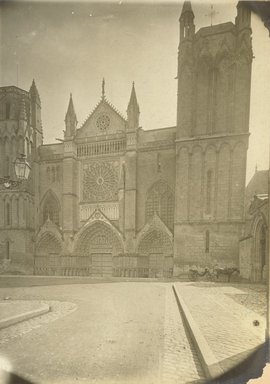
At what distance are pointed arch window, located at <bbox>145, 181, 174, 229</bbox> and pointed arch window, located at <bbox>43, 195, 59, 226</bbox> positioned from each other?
17.9 ft

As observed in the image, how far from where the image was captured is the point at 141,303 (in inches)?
286

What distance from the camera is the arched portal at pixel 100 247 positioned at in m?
15.8

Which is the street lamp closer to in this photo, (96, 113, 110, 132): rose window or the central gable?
the central gable

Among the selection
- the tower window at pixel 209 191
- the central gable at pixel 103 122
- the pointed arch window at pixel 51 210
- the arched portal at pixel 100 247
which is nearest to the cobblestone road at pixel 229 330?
the tower window at pixel 209 191

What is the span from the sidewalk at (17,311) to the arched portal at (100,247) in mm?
8934

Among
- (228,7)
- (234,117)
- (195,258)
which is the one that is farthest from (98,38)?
(195,258)

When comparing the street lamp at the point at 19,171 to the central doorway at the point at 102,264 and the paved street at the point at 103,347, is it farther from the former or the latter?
the central doorway at the point at 102,264

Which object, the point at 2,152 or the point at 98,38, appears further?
the point at 2,152

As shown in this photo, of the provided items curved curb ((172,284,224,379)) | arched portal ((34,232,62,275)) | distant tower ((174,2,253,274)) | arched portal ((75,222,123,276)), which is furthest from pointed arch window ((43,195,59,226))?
curved curb ((172,284,224,379))

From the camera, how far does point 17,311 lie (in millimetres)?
5984

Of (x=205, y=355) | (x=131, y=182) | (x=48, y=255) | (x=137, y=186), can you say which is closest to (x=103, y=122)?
(x=131, y=182)

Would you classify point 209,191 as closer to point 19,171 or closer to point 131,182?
point 131,182

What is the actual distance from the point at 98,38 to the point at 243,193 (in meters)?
10.8

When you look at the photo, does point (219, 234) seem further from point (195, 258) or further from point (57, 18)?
point (57, 18)
